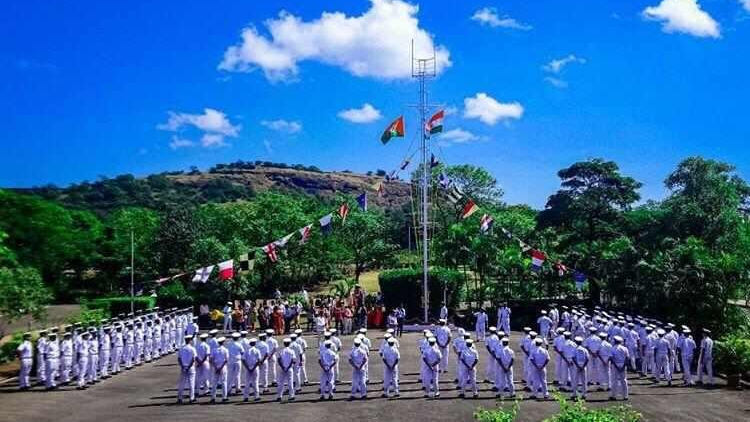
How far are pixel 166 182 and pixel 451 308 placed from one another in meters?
101

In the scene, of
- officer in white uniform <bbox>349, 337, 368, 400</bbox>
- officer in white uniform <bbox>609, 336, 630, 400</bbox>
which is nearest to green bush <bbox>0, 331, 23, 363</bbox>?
officer in white uniform <bbox>349, 337, 368, 400</bbox>

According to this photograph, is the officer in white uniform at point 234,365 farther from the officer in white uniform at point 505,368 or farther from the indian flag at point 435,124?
the indian flag at point 435,124

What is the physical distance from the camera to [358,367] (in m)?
17.8

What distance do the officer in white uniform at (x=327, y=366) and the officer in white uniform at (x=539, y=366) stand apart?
192 inches

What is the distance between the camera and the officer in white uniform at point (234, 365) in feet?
60.3

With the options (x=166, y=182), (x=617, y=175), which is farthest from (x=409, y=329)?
(x=166, y=182)

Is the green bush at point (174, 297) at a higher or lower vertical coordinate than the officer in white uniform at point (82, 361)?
higher

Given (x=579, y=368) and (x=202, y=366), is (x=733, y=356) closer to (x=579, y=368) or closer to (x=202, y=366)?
(x=579, y=368)

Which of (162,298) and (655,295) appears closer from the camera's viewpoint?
(655,295)

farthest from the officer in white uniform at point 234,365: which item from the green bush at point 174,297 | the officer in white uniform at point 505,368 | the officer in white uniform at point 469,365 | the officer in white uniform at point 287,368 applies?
the green bush at point 174,297

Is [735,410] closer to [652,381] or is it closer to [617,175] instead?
[652,381]

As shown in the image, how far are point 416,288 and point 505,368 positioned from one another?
16644mm

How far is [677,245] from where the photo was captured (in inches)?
1141

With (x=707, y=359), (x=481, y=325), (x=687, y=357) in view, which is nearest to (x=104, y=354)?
(x=481, y=325)
